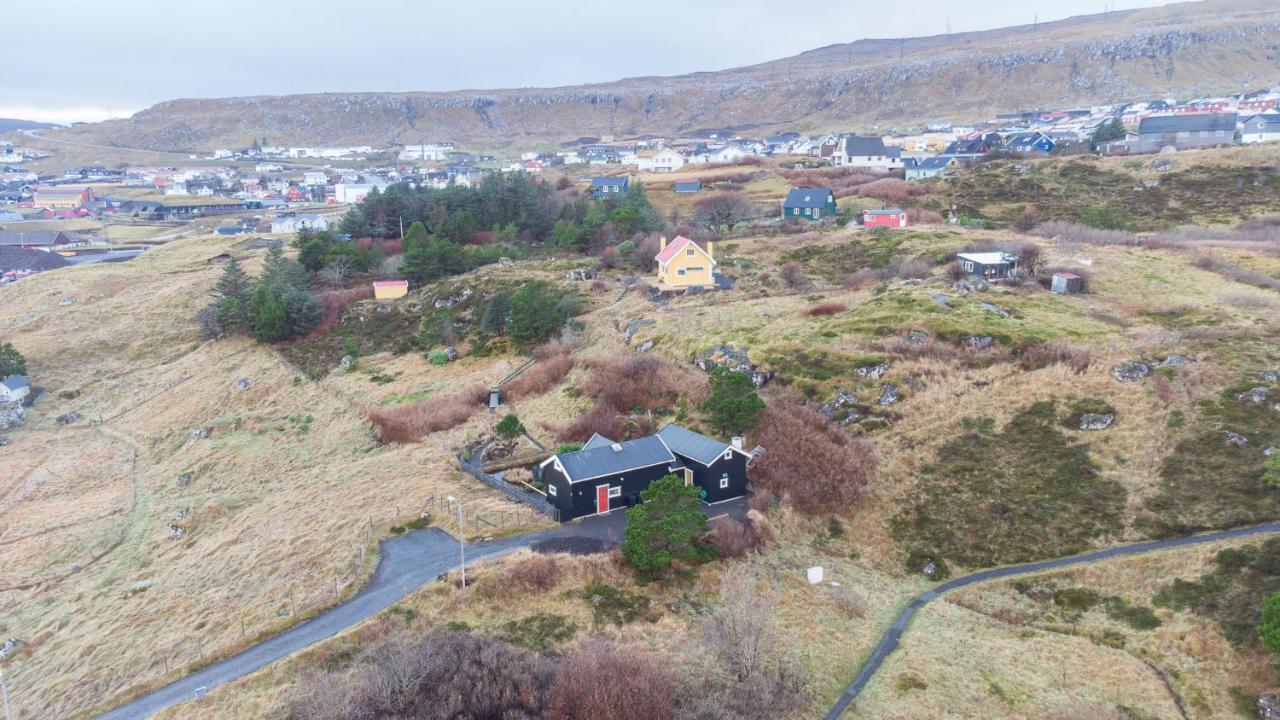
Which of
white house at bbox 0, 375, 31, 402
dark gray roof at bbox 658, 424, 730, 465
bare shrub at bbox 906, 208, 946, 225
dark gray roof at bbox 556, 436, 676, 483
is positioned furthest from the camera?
bare shrub at bbox 906, 208, 946, 225

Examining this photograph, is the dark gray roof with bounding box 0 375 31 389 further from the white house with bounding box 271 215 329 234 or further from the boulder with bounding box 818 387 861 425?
the boulder with bounding box 818 387 861 425

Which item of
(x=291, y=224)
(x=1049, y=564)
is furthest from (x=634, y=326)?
(x=291, y=224)

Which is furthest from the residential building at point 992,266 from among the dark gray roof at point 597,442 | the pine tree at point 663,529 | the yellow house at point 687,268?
the pine tree at point 663,529

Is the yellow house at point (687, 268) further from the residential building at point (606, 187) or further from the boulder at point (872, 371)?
the residential building at point (606, 187)

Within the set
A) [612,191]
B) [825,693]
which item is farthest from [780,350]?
[612,191]

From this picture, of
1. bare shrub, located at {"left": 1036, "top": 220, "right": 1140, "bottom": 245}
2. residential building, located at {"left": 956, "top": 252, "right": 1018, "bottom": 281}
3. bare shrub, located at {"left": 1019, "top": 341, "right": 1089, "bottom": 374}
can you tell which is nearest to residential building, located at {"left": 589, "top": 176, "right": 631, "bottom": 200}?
bare shrub, located at {"left": 1036, "top": 220, "right": 1140, "bottom": 245}

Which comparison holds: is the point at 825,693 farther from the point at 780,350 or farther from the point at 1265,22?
the point at 1265,22

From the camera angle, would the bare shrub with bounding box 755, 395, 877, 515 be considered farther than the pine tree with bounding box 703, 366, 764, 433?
No

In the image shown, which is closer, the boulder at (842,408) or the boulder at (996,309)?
the boulder at (842,408)
